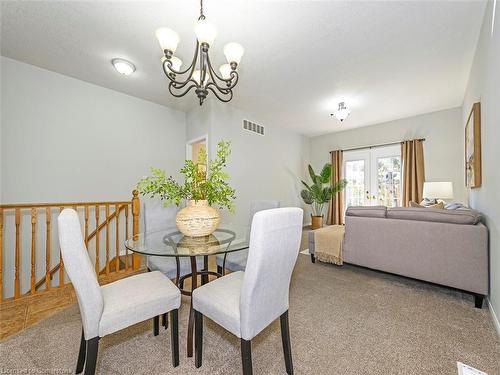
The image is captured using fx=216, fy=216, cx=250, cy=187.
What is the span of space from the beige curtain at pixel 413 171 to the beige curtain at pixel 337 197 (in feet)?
4.49

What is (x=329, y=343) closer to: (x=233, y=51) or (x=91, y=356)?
(x=91, y=356)

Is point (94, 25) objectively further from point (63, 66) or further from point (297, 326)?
point (297, 326)

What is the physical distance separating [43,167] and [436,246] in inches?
185

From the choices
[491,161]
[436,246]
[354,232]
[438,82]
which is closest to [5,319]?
[354,232]

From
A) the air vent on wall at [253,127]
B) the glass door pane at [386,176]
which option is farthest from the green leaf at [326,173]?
the air vent on wall at [253,127]

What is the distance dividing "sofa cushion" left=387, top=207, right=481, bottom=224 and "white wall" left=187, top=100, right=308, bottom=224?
2.53 m

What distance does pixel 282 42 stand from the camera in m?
2.33

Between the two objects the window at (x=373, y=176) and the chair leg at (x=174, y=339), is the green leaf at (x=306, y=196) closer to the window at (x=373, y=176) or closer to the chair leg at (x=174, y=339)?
the window at (x=373, y=176)

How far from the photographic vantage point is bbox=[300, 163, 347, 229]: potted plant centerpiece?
547 cm

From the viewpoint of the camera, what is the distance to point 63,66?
2764 millimetres

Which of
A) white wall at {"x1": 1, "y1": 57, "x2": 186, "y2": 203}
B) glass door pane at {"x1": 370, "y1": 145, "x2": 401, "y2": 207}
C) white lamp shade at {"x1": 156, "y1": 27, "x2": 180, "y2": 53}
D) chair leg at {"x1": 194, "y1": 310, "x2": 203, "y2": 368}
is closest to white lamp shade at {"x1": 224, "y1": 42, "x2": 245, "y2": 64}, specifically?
white lamp shade at {"x1": 156, "y1": 27, "x2": 180, "y2": 53}

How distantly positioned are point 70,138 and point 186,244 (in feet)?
9.20

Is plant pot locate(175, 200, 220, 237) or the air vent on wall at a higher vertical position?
the air vent on wall

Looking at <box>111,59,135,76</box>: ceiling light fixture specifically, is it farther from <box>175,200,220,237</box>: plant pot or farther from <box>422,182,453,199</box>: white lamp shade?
<box>422,182,453,199</box>: white lamp shade
